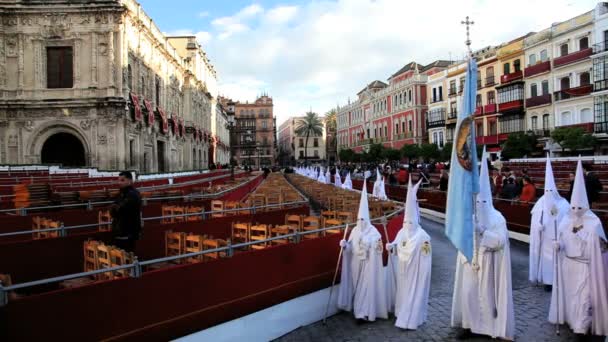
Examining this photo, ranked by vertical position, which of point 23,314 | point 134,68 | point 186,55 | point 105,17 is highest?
point 186,55

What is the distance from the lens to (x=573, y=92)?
3825 centimetres

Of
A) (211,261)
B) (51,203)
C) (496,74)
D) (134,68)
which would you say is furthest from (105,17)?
(496,74)

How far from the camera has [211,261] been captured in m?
5.54

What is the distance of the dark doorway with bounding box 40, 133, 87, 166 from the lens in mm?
32688

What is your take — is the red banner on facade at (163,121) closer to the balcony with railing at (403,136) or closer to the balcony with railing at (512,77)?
the balcony with railing at (512,77)

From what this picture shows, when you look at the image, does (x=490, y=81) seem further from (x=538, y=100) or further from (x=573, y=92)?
(x=573, y=92)

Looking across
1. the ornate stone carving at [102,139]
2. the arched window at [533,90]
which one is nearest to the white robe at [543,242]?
the ornate stone carving at [102,139]

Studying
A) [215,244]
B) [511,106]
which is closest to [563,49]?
[511,106]

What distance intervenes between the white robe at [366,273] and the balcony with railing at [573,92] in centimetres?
3791

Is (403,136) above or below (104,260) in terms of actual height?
above

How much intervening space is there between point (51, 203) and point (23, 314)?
7.73 metres

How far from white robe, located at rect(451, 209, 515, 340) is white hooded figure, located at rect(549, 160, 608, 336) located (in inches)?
34.2

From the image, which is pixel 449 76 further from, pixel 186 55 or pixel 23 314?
pixel 23 314

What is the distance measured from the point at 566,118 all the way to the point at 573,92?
2.53 meters
